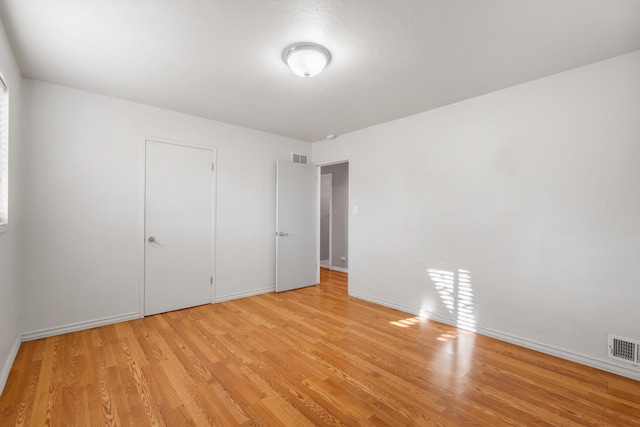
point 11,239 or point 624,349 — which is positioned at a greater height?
point 11,239

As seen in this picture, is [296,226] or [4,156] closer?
[4,156]

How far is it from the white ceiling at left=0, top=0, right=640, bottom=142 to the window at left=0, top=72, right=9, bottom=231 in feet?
1.47

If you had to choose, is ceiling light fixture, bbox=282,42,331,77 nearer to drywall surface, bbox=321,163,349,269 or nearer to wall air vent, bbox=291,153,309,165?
wall air vent, bbox=291,153,309,165

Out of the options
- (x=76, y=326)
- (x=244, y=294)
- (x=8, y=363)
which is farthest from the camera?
(x=244, y=294)

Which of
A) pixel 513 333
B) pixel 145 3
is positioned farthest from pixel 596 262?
pixel 145 3

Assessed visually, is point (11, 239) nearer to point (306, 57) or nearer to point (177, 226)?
point (177, 226)

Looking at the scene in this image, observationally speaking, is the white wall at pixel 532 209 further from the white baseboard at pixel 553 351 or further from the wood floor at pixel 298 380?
the wood floor at pixel 298 380

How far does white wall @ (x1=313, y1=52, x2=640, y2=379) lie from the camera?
2.16m

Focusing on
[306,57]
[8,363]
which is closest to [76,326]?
[8,363]

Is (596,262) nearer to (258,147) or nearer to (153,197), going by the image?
(258,147)

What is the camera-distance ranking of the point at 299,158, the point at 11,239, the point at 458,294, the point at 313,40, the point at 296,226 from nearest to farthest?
the point at 313,40, the point at 11,239, the point at 458,294, the point at 296,226, the point at 299,158

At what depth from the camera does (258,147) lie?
4.22m

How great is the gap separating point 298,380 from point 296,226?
271cm

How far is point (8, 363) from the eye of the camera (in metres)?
2.09
